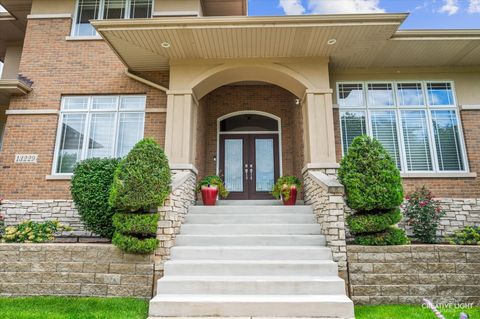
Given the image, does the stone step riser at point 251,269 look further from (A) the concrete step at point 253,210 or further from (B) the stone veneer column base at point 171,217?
(A) the concrete step at point 253,210

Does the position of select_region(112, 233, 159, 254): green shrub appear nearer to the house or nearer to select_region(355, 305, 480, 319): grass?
the house

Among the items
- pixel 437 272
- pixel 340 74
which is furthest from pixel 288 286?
pixel 340 74

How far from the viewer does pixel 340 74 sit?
287 inches

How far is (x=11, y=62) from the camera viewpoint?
29.6ft

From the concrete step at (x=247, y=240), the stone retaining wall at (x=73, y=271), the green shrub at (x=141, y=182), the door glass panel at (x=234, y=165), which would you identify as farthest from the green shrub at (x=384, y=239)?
the door glass panel at (x=234, y=165)

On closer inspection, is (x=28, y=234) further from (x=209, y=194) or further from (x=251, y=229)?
(x=251, y=229)

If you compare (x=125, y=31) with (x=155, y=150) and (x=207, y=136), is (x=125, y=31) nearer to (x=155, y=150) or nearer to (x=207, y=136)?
(x=155, y=150)

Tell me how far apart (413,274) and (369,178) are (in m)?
1.50

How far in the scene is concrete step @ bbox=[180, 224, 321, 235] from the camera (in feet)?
16.8

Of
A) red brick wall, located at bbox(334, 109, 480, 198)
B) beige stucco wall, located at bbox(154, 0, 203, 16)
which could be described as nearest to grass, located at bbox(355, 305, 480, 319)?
red brick wall, located at bbox(334, 109, 480, 198)

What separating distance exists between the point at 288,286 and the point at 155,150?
286 cm

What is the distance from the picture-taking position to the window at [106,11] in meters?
7.79

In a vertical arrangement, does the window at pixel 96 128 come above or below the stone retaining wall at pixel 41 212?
above

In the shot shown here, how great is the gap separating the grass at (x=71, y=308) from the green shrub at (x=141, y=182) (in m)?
1.32
